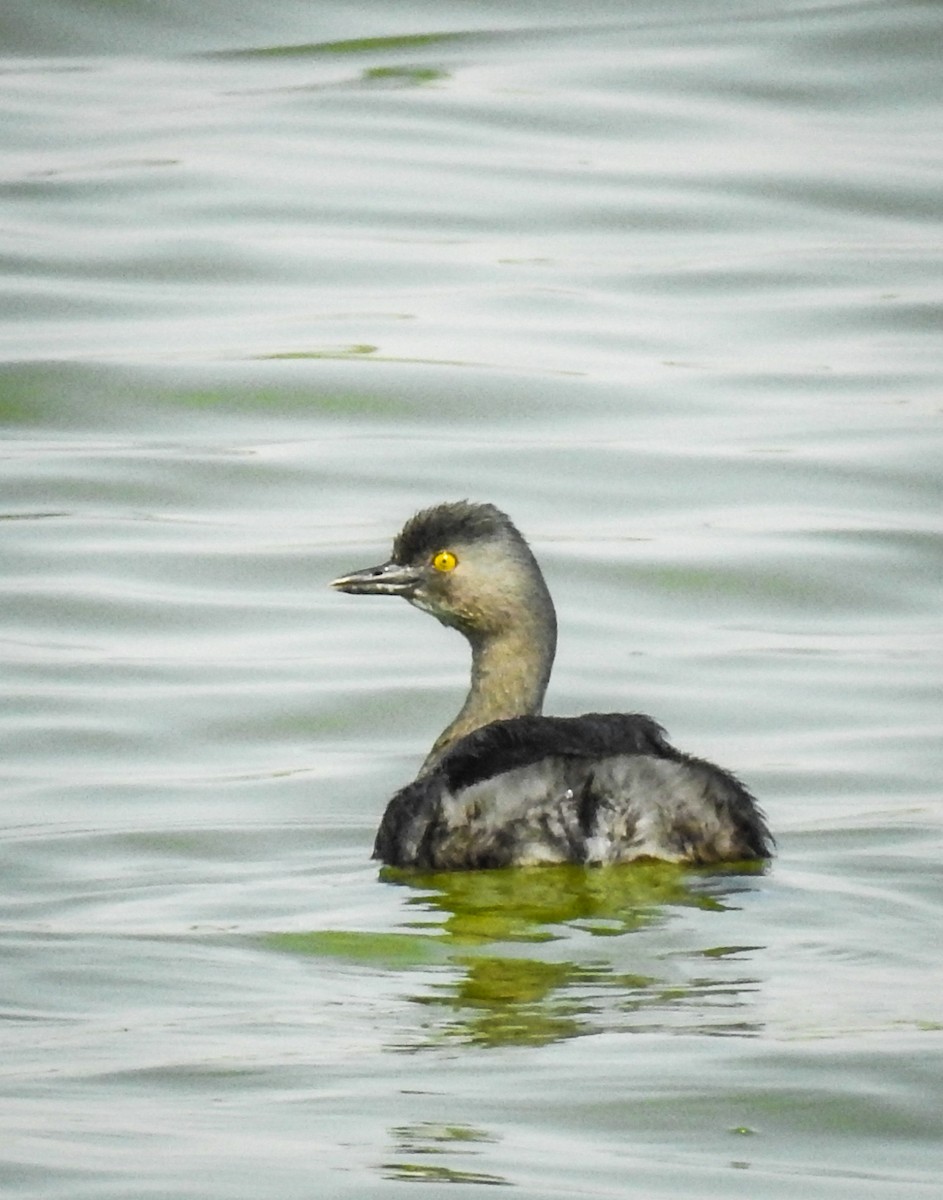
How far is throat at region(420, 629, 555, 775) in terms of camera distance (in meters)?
8.91

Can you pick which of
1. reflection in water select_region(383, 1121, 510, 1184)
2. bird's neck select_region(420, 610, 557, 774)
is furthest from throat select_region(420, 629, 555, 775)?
reflection in water select_region(383, 1121, 510, 1184)

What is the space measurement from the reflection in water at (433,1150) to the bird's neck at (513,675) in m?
3.37

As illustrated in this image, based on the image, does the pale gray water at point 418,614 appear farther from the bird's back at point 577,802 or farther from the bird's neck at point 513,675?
the bird's neck at point 513,675

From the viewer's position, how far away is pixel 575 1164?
5.39m

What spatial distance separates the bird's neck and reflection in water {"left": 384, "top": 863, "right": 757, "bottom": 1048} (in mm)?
1106

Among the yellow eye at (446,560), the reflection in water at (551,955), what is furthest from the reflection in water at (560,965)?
the yellow eye at (446,560)

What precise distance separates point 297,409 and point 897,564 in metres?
3.88

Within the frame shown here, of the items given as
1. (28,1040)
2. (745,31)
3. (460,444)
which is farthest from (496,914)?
(745,31)

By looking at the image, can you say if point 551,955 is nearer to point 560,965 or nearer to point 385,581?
point 560,965

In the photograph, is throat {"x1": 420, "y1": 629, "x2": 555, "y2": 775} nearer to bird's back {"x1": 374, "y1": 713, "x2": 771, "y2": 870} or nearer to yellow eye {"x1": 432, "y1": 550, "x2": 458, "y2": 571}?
yellow eye {"x1": 432, "y1": 550, "x2": 458, "y2": 571}

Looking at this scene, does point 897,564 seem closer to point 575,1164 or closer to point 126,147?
point 575,1164

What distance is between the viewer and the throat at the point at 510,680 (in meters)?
8.91

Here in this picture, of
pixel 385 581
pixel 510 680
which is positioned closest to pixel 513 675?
pixel 510 680

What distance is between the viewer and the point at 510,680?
8.93 meters
